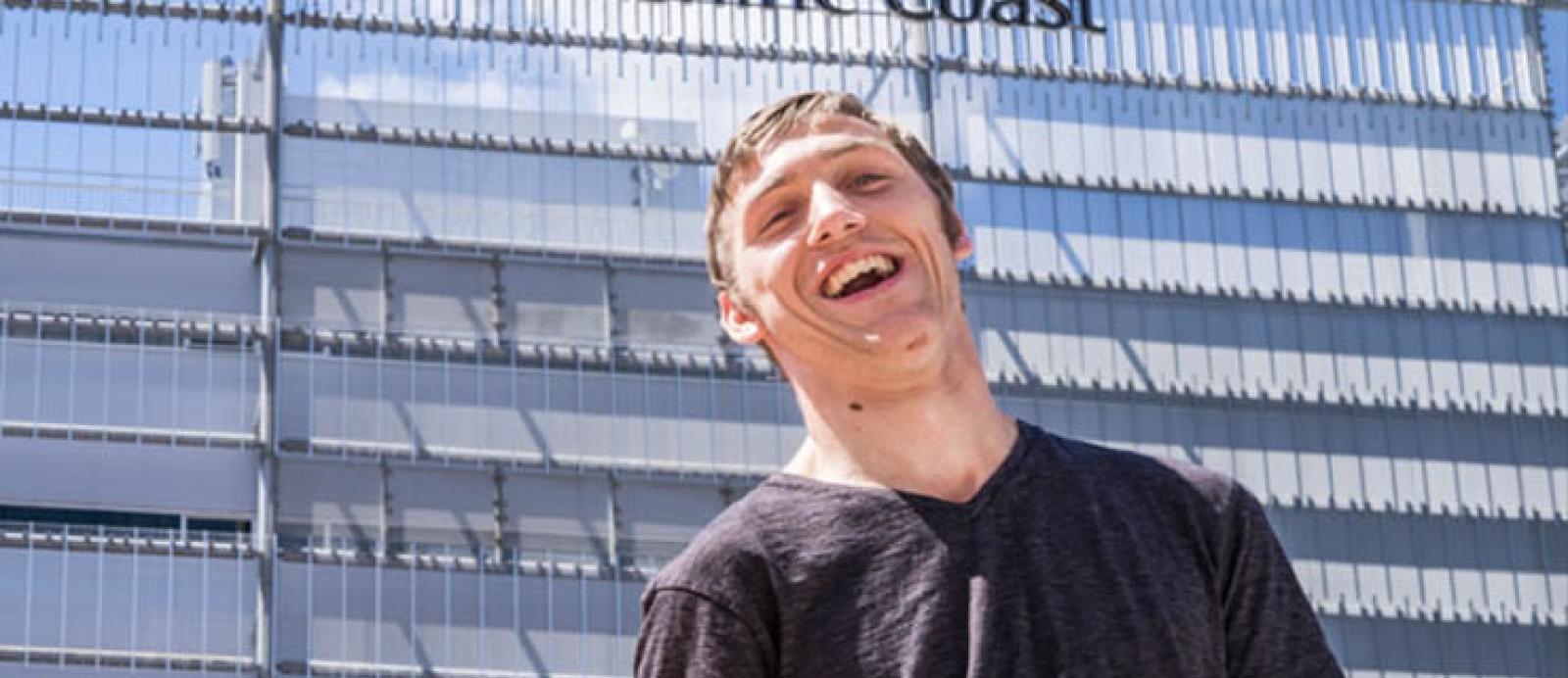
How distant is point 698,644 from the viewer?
3385 millimetres

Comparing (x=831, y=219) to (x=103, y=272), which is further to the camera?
(x=103, y=272)

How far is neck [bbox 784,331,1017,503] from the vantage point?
11.7ft

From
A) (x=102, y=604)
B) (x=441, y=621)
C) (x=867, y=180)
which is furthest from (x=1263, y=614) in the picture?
(x=441, y=621)

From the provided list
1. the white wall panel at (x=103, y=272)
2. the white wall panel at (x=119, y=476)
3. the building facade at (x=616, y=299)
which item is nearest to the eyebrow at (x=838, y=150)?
the building facade at (x=616, y=299)

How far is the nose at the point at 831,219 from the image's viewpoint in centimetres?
354

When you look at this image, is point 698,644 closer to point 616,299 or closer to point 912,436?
point 912,436

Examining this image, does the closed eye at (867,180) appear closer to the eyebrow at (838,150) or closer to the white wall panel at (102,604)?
the eyebrow at (838,150)

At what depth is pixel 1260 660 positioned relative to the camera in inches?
136

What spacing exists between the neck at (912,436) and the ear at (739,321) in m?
0.08

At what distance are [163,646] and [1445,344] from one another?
14.6 m

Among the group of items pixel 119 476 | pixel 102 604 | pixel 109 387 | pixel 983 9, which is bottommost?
pixel 102 604

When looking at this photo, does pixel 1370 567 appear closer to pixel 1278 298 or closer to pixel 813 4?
pixel 1278 298

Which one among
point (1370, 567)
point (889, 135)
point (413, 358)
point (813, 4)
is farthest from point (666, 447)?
point (889, 135)

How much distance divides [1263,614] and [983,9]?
114ft
